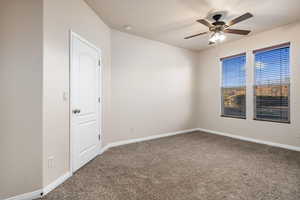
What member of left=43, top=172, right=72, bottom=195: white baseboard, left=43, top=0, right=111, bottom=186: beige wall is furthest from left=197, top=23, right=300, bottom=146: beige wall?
left=43, top=172, right=72, bottom=195: white baseboard

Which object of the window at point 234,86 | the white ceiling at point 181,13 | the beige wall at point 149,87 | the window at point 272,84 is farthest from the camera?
the window at point 234,86

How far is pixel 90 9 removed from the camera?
2.72 meters

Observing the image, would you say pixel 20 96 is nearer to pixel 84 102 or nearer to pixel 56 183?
pixel 84 102

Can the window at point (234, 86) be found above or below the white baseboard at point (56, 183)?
above

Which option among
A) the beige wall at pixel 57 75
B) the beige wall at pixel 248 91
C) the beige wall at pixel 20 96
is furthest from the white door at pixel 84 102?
the beige wall at pixel 248 91

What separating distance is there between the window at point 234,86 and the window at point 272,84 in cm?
34

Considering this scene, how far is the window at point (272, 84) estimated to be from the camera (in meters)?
3.46

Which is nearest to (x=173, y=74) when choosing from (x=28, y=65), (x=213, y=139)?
(x=213, y=139)

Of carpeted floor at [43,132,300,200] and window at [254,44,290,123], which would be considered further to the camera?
window at [254,44,290,123]

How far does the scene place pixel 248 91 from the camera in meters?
4.04

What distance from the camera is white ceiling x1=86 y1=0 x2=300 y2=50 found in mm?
2545

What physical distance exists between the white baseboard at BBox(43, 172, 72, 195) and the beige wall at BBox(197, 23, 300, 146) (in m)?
4.31

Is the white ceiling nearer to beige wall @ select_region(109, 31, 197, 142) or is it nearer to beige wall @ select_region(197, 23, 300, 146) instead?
beige wall @ select_region(197, 23, 300, 146)

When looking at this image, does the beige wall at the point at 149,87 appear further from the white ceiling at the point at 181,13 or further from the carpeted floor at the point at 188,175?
the carpeted floor at the point at 188,175
